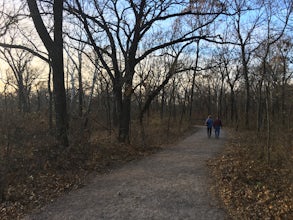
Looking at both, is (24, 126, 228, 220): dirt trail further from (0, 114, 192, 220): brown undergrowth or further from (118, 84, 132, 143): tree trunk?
(118, 84, 132, 143): tree trunk

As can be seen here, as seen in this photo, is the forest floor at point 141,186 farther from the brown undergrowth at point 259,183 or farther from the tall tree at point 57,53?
the tall tree at point 57,53

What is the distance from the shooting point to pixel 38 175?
9.50 metres

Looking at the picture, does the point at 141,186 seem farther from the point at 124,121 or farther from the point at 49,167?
the point at 124,121

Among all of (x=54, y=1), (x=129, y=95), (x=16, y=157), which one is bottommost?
(x=16, y=157)

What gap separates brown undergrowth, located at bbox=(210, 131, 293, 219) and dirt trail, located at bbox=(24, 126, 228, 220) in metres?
0.43

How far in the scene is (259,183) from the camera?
895 cm

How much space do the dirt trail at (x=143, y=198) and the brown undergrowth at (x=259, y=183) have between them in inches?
16.8

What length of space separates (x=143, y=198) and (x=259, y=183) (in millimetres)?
3389

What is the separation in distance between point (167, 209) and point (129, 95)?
9.88m

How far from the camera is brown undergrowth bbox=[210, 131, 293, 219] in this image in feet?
22.2

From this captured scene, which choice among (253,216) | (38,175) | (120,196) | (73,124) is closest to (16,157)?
(38,175)

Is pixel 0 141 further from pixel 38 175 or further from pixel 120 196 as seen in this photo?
pixel 120 196

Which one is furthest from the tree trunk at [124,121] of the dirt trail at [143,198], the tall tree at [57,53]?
the dirt trail at [143,198]

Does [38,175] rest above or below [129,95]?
below
